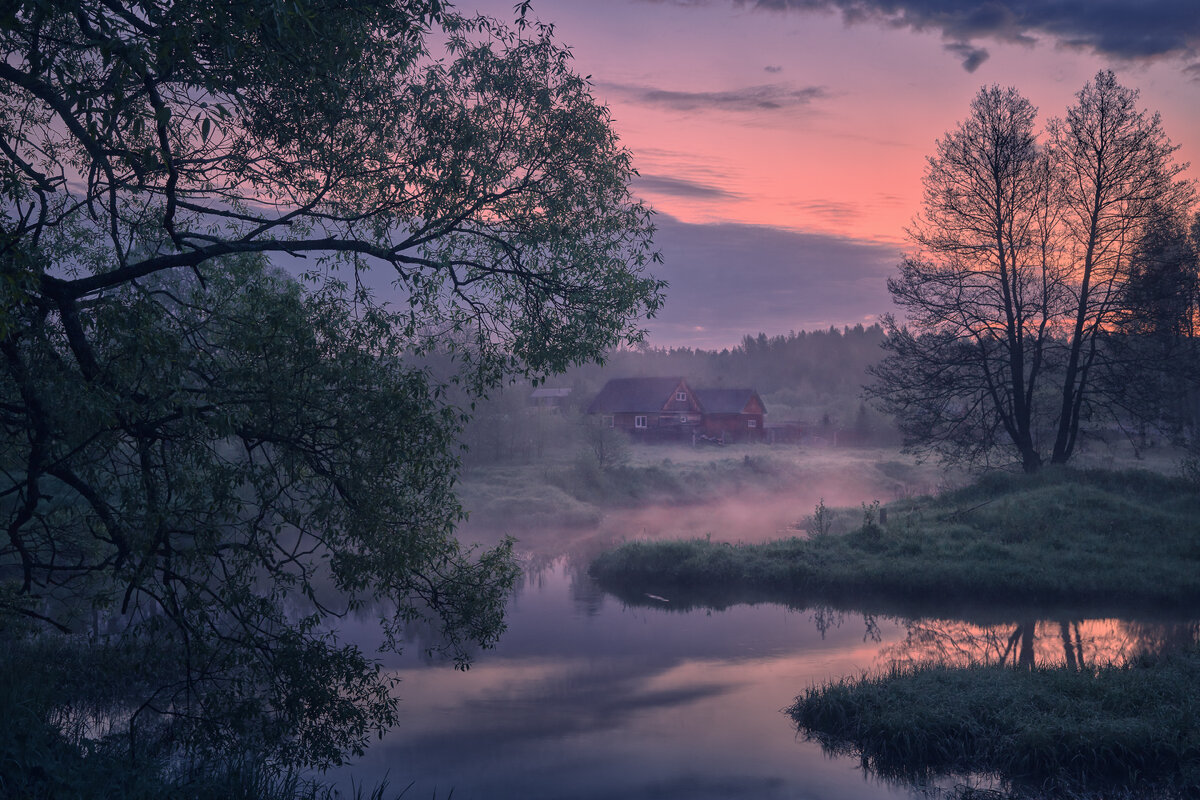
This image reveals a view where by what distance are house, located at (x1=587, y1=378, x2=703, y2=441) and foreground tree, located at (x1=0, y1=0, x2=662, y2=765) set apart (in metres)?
56.3

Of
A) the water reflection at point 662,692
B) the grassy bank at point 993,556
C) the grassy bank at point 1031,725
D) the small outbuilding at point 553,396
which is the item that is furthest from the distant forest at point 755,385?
the grassy bank at point 1031,725

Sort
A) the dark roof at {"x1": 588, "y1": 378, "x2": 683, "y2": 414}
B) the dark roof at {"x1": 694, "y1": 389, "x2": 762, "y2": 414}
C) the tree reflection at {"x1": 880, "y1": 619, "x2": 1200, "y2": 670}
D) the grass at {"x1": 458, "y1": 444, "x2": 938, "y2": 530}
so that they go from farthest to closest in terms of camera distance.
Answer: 1. the dark roof at {"x1": 694, "y1": 389, "x2": 762, "y2": 414}
2. the dark roof at {"x1": 588, "y1": 378, "x2": 683, "y2": 414}
3. the grass at {"x1": 458, "y1": 444, "x2": 938, "y2": 530}
4. the tree reflection at {"x1": 880, "y1": 619, "x2": 1200, "y2": 670}

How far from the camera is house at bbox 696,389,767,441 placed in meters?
70.9

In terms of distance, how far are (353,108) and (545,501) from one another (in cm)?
3480

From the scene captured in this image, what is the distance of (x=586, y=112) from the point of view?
12.1m

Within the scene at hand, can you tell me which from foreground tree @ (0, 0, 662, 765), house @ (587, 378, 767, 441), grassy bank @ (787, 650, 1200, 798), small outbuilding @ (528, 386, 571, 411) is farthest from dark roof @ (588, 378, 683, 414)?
foreground tree @ (0, 0, 662, 765)

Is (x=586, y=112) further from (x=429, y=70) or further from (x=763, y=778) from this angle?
(x=763, y=778)

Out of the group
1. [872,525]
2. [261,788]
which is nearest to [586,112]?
[261,788]

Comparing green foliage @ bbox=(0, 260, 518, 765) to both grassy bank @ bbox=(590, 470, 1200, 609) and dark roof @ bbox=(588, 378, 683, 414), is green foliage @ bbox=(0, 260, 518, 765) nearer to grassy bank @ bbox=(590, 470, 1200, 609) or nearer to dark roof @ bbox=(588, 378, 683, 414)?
grassy bank @ bbox=(590, 470, 1200, 609)

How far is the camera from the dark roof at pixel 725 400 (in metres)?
70.8

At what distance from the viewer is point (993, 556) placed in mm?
23719

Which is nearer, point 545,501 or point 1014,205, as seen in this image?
point 1014,205

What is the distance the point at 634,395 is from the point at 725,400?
846 cm

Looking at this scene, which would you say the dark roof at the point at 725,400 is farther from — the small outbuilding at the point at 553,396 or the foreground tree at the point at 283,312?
the foreground tree at the point at 283,312
